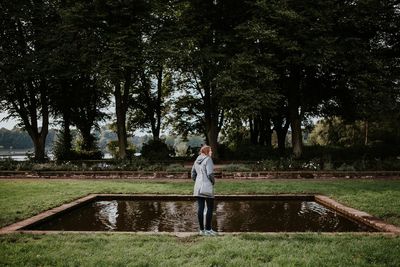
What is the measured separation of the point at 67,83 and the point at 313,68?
1944 cm

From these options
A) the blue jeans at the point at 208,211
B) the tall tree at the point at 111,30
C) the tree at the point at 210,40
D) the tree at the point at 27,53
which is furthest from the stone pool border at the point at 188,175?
the blue jeans at the point at 208,211

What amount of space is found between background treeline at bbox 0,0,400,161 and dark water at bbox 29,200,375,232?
11340mm

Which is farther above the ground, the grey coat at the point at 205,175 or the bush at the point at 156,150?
the bush at the point at 156,150

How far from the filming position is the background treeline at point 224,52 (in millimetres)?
23516

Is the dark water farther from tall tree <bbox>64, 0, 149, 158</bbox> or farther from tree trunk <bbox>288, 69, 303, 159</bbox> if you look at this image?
tree trunk <bbox>288, 69, 303, 159</bbox>

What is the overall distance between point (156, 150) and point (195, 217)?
20.2 metres

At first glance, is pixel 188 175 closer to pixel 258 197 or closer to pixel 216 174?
pixel 216 174

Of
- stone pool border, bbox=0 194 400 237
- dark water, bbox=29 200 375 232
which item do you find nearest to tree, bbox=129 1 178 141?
stone pool border, bbox=0 194 400 237

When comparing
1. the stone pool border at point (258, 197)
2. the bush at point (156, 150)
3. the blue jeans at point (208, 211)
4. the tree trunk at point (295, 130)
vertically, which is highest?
the tree trunk at point (295, 130)

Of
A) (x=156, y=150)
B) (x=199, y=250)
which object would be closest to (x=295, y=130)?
(x=156, y=150)

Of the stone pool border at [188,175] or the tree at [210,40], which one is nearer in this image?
the stone pool border at [188,175]

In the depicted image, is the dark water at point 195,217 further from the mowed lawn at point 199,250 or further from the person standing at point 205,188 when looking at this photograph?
the mowed lawn at point 199,250

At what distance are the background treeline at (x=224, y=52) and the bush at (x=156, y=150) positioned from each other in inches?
13.4

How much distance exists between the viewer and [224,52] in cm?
2662
